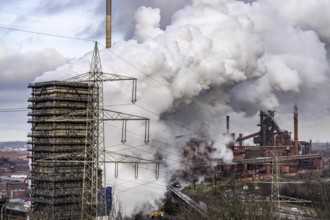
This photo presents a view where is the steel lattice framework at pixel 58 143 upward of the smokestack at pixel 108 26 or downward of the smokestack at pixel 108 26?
downward

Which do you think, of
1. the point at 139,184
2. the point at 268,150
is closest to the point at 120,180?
the point at 139,184

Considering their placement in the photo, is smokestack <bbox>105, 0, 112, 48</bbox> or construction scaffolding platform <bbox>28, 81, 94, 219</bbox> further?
smokestack <bbox>105, 0, 112, 48</bbox>

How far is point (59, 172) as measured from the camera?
3631 centimetres

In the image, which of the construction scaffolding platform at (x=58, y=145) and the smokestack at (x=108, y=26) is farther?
the smokestack at (x=108, y=26)

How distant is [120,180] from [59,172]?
14.9 feet

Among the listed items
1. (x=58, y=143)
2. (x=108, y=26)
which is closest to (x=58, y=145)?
(x=58, y=143)

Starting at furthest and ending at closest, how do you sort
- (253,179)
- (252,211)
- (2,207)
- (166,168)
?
(253,179)
(166,168)
(2,207)
(252,211)

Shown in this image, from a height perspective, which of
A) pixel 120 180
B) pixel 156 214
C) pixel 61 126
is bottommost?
pixel 156 214

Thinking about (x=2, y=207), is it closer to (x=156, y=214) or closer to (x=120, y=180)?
(x=120, y=180)

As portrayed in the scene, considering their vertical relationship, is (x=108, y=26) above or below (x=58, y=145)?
above

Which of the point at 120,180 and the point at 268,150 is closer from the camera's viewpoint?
the point at 120,180

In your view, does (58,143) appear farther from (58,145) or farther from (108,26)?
(108,26)

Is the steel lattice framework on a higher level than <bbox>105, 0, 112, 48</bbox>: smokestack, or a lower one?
lower

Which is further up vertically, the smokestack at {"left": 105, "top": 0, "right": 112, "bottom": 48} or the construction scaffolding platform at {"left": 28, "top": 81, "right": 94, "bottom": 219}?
the smokestack at {"left": 105, "top": 0, "right": 112, "bottom": 48}
